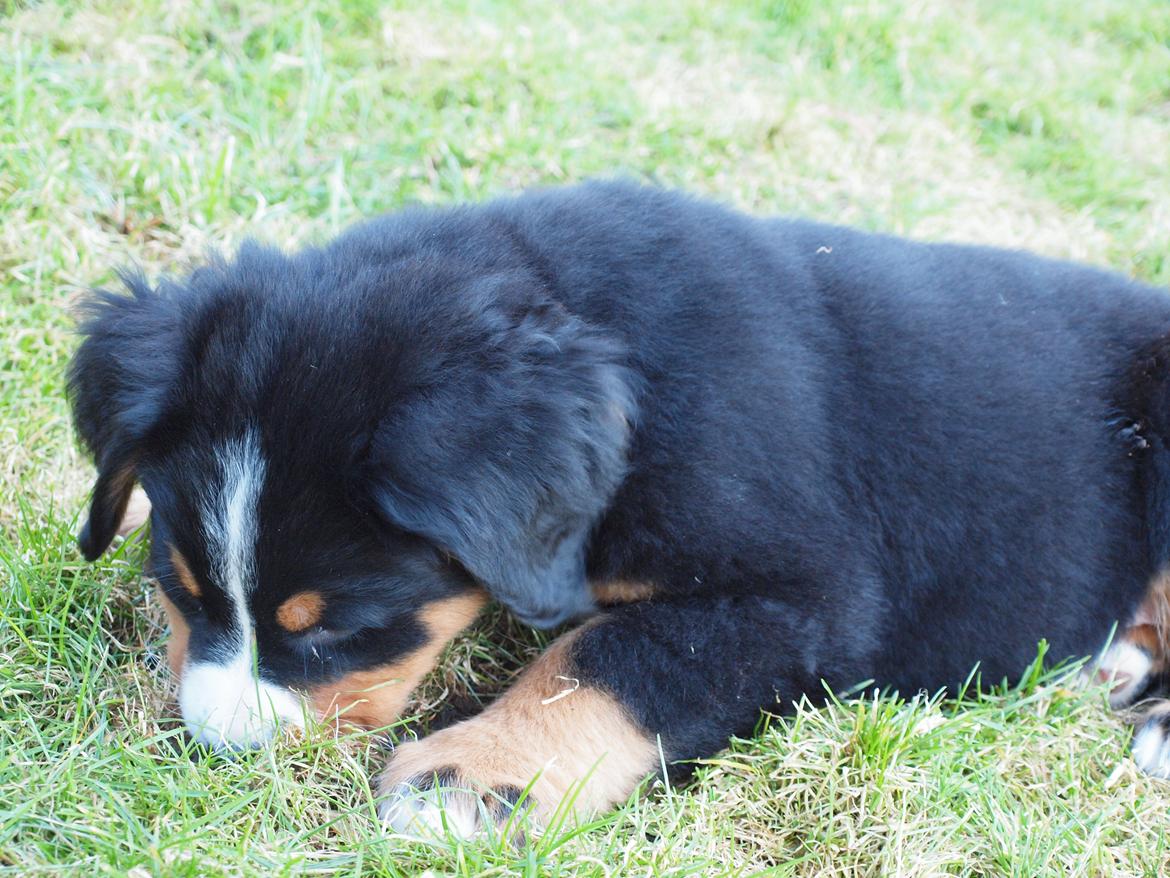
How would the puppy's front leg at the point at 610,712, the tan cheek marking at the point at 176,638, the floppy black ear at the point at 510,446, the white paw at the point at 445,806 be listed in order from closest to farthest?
the floppy black ear at the point at 510,446 → the white paw at the point at 445,806 → the puppy's front leg at the point at 610,712 → the tan cheek marking at the point at 176,638

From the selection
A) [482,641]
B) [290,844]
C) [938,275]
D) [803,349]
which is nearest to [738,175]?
[938,275]

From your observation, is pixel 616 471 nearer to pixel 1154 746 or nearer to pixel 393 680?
pixel 393 680

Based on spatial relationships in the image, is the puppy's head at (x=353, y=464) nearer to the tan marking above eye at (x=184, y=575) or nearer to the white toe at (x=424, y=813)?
the tan marking above eye at (x=184, y=575)

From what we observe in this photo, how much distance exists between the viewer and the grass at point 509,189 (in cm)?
243

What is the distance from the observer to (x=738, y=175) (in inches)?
212

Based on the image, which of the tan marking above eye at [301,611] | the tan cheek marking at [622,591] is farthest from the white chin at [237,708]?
the tan cheek marking at [622,591]

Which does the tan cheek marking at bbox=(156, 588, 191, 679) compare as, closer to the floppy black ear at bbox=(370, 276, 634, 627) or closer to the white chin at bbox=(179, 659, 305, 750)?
the white chin at bbox=(179, 659, 305, 750)

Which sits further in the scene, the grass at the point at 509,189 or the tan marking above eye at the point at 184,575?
the tan marking above eye at the point at 184,575

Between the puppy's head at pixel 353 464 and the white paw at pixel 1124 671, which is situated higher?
the puppy's head at pixel 353 464

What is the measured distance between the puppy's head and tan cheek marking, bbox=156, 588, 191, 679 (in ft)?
0.07

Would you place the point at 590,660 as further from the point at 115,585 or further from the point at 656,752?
the point at 115,585

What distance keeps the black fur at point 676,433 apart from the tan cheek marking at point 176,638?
216 millimetres

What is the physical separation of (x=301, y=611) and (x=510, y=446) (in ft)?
2.02

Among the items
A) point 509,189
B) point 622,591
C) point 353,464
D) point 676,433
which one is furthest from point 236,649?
point 509,189
